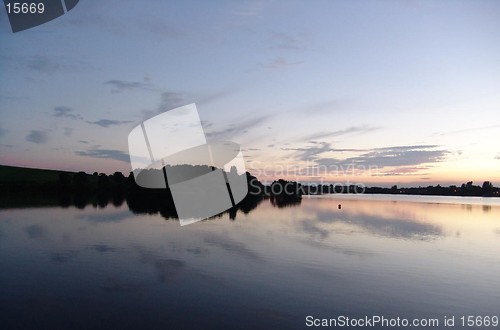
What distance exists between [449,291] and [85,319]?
793 inches

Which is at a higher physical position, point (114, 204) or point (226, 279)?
point (114, 204)

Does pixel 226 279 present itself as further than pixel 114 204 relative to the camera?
No

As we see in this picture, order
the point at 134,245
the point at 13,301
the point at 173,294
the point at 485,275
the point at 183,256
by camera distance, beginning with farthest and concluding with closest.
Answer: the point at 134,245, the point at 183,256, the point at 485,275, the point at 173,294, the point at 13,301

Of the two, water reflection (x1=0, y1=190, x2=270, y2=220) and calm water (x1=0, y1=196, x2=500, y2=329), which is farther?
water reflection (x1=0, y1=190, x2=270, y2=220)

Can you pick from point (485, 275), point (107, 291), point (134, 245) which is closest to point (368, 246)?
point (485, 275)

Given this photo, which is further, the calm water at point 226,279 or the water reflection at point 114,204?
the water reflection at point 114,204

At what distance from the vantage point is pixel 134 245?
33625 mm

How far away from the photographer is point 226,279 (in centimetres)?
2284

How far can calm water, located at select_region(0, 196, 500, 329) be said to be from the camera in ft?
54.4

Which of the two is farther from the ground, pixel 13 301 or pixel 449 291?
pixel 13 301

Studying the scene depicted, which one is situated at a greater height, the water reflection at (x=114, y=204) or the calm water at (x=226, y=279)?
the water reflection at (x=114, y=204)

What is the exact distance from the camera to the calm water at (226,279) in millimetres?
16578

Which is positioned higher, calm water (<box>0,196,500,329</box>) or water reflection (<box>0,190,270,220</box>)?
water reflection (<box>0,190,270,220</box>)

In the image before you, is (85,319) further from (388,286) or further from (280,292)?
(388,286)
